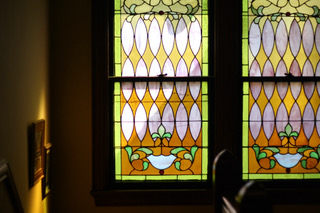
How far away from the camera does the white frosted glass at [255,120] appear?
3570mm

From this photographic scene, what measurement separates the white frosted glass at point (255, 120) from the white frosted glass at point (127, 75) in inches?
39.4

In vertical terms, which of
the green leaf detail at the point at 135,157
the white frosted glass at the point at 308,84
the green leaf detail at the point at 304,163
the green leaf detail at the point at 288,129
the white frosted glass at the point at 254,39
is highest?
the white frosted glass at the point at 254,39

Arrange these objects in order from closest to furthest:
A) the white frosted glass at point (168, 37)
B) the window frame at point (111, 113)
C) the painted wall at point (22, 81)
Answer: the painted wall at point (22, 81) → the window frame at point (111, 113) → the white frosted glass at point (168, 37)

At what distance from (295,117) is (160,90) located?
112 centimetres

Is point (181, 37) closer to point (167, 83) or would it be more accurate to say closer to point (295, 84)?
point (167, 83)

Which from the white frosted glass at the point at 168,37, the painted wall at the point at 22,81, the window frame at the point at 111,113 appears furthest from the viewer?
the white frosted glass at the point at 168,37

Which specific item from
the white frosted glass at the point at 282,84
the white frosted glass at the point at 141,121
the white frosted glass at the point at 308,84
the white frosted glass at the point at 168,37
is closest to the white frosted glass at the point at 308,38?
the white frosted glass at the point at 308,84

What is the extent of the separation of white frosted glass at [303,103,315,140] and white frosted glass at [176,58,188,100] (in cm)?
101

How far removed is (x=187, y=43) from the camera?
3.55 m

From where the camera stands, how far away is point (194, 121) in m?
3.55

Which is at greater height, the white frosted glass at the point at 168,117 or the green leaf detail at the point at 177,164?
the white frosted glass at the point at 168,117

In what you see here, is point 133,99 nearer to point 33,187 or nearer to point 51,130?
point 51,130

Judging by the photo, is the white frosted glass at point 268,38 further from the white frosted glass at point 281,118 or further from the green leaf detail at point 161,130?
the green leaf detail at point 161,130

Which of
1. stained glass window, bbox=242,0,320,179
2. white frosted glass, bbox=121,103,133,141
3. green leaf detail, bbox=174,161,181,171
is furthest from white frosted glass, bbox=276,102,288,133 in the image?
white frosted glass, bbox=121,103,133,141
